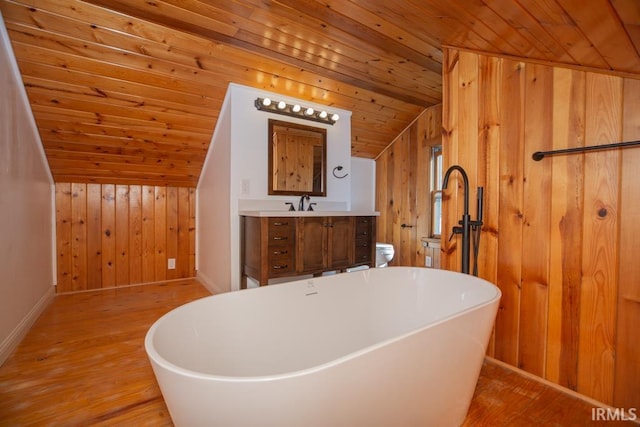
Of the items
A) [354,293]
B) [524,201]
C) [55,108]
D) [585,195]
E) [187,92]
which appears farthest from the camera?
[187,92]

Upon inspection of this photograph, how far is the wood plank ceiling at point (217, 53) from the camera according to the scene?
4.31ft

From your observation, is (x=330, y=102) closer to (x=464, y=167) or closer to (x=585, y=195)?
(x=464, y=167)

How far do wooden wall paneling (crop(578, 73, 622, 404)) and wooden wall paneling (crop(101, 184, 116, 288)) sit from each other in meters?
3.89

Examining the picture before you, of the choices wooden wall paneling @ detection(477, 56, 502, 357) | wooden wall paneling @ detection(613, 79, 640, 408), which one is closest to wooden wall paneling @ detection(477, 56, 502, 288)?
wooden wall paneling @ detection(477, 56, 502, 357)

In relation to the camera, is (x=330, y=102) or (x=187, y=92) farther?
(x=330, y=102)

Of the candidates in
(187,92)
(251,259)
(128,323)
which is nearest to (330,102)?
(187,92)

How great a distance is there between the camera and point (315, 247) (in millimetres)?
2453

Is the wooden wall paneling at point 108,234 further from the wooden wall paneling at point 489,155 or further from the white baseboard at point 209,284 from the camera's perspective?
the wooden wall paneling at point 489,155

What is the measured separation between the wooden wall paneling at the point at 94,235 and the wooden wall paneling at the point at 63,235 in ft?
0.50

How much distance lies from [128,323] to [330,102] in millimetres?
2655

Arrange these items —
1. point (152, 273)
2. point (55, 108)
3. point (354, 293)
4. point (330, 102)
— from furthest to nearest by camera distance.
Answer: point (152, 273) < point (330, 102) < point (55, 108) < point (354, 293)

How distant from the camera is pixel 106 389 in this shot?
1.44m

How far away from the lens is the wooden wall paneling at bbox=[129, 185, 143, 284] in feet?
10.4

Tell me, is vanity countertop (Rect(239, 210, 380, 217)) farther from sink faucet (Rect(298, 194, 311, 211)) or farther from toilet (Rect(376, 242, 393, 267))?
toilet (Rect(376, 242, 393, 267))
